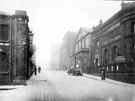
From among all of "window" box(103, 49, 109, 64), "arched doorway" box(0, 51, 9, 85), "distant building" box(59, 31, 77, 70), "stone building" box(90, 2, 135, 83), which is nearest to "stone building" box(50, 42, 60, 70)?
"distant building" box(59, 31, 77, 70)

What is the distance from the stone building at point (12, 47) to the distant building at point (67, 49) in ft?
124

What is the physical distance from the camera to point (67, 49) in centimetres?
6084

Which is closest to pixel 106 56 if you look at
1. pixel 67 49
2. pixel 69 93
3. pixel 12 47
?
pixel 12 47

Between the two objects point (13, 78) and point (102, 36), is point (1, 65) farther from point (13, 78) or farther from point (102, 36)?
point (102, 36)

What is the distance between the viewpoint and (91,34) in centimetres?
3738

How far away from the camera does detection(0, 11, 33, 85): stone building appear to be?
1886cm

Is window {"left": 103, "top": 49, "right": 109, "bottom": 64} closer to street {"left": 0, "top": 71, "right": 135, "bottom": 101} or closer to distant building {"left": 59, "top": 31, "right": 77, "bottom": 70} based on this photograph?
street {"left": 0, "top": 71, "right": 135, "bottom": 101}

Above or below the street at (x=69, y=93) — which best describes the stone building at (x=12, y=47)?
above

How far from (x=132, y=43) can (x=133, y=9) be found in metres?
3.83

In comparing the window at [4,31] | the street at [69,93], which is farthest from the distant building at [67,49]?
the street at [69,93]

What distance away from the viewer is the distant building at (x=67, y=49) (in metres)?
58.7

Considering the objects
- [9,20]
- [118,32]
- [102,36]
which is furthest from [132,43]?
[9,20]

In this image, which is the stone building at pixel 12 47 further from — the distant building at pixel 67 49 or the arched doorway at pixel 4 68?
the distant building at pixel 67 49

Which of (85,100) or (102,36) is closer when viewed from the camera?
(85,100)
